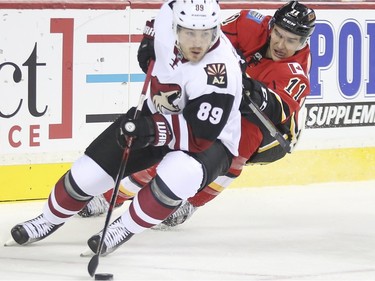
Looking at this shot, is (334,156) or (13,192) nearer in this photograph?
(13,192)

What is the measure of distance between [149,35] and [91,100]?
3.53 ft

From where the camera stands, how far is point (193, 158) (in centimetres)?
448

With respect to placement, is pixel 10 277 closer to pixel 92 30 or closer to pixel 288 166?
pixel 92 30

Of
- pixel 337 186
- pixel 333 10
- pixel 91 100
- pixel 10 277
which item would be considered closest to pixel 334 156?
pixel 337 186

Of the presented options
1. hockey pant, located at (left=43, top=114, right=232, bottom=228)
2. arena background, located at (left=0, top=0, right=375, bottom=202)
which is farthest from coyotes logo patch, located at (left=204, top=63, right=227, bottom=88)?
arena background, located at (left=0, top=0, right=375, bottom=202)

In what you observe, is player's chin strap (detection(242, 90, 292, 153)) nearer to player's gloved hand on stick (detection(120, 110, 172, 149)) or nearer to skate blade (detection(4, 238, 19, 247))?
player's gloved hand on stick (detection(120, 110, 172, 149))

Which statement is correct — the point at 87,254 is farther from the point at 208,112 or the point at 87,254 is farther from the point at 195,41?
the point at 195,41

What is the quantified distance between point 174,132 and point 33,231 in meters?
0.72

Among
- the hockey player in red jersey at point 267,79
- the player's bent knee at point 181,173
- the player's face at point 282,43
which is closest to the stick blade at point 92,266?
the player's bent knee at point 181,173

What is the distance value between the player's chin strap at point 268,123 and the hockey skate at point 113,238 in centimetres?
67

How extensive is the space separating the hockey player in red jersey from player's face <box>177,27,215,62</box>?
40 cm

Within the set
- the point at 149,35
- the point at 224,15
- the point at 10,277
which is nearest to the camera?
the point at 10,277

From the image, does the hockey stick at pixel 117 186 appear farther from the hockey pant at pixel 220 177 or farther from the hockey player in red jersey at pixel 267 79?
the hockey pant at pixel 220 177

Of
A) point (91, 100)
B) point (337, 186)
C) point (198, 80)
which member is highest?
point (198, 80)
